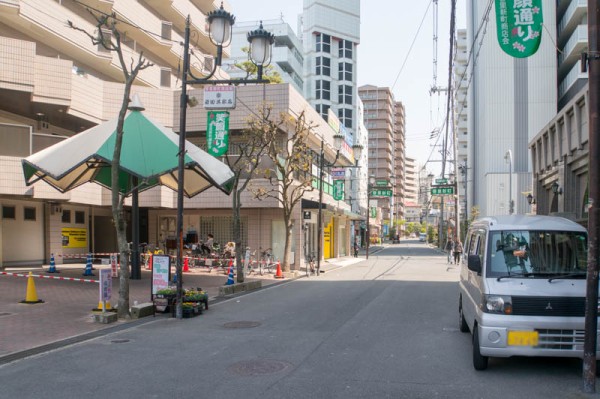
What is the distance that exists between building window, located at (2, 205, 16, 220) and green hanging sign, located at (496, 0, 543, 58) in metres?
20.7

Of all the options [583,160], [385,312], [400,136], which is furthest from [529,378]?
[400,136]

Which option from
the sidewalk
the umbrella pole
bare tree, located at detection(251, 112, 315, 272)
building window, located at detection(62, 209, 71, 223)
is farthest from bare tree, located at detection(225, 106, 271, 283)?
building window, located at detection(62, 209, 71, 223)

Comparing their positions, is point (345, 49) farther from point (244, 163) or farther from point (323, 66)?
point (244, 163)

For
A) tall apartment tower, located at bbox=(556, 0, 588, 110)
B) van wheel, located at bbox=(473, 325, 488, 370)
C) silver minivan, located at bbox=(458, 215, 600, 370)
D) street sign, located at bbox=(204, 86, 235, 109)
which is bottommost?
van wheel, located at bbox=(473, 325, 488, 370)

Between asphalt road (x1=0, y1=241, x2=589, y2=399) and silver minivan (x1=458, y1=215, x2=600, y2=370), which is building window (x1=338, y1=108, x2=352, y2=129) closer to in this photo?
asphalt road (x1=0, y1=241, x2=589, y2=399)

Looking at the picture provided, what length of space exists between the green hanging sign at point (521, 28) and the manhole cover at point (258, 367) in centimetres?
772

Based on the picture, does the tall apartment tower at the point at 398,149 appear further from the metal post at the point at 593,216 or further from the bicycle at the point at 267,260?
the metal post at the point at 593,216

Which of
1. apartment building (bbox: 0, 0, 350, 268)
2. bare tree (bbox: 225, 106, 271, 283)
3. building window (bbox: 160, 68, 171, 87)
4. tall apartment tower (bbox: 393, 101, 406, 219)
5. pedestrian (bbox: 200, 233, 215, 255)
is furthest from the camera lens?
tall apartment tower (bbox: 393, 101, 406, 219)

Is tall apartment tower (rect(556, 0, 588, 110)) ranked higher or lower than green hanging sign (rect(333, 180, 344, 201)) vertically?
higher

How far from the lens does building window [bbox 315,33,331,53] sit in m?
77.8

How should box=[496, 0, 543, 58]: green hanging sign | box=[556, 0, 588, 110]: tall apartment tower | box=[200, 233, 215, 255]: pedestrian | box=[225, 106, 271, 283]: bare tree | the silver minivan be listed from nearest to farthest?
1. the silver minivan
2. box=[496, 0, 543, 58]: green hanging sign
3. box=[225, 106, 271, 283]: bare tree
4. box=[200, 233, 215, 255]: pedestrian
5. box=[556, 0, 588, 110]: tall apartment tower

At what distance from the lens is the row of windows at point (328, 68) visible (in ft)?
253

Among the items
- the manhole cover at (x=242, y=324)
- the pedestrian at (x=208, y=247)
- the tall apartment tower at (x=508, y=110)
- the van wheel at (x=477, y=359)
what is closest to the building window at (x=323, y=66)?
the tall apartment tower at (x=508, y=110)

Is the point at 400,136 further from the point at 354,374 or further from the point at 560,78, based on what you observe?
the point at 354,374
